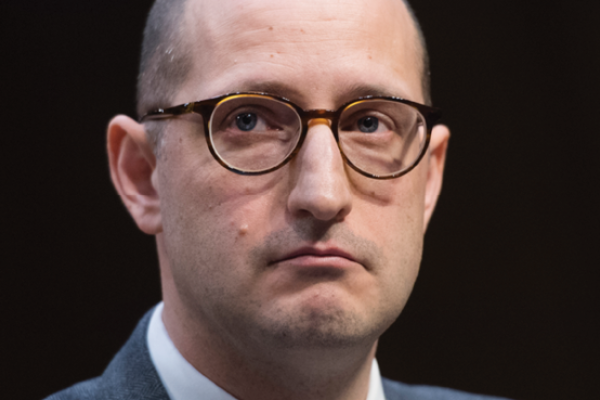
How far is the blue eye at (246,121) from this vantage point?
153cm

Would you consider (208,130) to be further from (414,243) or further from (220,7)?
(414,243)

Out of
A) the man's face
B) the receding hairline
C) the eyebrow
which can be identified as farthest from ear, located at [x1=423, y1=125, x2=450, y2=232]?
the eyebrow

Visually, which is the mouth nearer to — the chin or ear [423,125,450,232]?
the chin

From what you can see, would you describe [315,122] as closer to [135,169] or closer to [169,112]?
[169,112]

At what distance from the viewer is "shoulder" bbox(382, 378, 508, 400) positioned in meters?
2.10

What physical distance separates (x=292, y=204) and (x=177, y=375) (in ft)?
1.87

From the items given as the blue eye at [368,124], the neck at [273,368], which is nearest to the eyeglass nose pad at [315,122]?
the blue eye at [368,124]

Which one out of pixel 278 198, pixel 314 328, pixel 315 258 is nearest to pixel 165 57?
pixel 278 198

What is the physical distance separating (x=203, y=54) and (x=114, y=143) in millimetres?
417

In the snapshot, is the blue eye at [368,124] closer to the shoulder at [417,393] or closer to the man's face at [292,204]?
the man's face at [292,204]

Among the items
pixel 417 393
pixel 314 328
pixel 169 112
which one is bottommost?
pixel 417 393

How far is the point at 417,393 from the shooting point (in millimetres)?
2189

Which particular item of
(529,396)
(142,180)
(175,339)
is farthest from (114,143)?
(529,396)

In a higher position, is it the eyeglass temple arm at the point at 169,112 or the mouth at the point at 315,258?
the eyeglass temple arm at the point at 169,112
